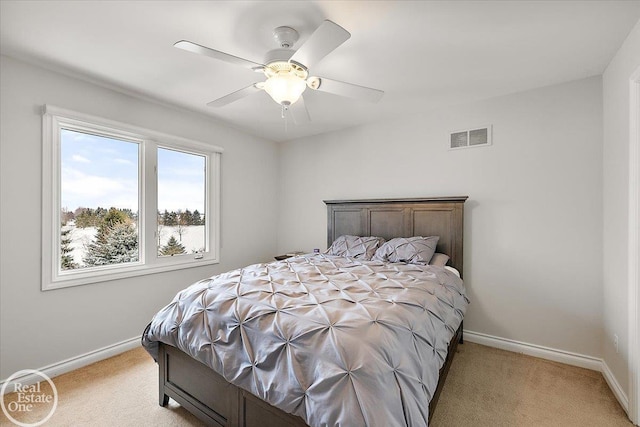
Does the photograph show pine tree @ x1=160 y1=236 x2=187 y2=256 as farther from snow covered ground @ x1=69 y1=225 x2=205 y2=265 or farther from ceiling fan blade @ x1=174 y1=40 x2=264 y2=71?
ceiling fan blade @ x1=174 y1=40 x2=264 y2=71

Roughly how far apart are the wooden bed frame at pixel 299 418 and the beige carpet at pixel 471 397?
0.52ft

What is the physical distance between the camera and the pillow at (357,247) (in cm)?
319

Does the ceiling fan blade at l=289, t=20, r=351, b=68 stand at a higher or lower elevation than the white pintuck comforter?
higher

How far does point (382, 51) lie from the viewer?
212cm

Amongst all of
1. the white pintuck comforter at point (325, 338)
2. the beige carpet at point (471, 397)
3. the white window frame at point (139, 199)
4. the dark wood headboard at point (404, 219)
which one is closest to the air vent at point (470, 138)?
the dark wood headboard at point (404, 219)

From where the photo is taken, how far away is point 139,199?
9.87 ft

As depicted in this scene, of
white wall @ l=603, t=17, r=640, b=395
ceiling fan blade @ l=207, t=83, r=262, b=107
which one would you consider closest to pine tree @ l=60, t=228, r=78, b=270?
ceiling fan blade @ l=207, t=83, r=262, b=107

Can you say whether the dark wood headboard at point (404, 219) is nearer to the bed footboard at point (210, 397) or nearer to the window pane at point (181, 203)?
the bed footboard at point (210, 397)

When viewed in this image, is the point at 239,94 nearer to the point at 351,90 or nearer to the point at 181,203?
the point at 351,90

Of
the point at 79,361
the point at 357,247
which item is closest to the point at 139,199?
the point at 79,361

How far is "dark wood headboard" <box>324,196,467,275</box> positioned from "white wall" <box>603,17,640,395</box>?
108cm

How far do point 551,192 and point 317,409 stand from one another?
280cm

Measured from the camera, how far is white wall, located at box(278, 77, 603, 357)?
2520 millimetres

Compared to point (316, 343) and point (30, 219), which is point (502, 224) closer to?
point (316, 343)
